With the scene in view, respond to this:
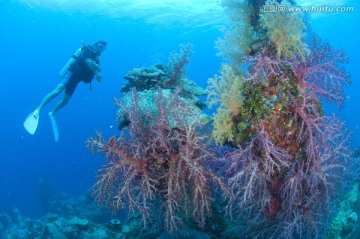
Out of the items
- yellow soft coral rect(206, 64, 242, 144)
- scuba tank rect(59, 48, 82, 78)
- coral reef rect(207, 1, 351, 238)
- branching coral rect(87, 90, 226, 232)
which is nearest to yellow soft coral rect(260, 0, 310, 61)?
coral reef rect(207, 1, 351, 238)

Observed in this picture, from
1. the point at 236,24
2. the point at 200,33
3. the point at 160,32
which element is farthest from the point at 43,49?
the point at 236,24

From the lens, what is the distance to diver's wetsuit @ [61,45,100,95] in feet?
37.8

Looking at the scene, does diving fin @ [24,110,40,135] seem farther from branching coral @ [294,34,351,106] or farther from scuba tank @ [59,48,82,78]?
branching coral @ [294,34,351,106]

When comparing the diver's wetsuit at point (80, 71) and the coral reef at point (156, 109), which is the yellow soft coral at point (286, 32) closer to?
the coral reef at point (156, 109)

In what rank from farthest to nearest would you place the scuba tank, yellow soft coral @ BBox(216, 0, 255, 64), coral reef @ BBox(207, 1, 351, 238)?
the scuba tank, yellow soft coral @ BBox(216, 0, 255, 64), coral reef @ BBox(207, 1, 351, 238)

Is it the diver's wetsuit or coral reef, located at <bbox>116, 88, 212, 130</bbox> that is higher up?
the diver's wetsuit

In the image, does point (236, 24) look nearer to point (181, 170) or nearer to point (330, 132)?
point (330, 132)

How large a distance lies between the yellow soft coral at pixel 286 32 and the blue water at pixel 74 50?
3.93 meters

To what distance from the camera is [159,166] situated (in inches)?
202

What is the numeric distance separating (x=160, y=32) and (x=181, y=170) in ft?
158

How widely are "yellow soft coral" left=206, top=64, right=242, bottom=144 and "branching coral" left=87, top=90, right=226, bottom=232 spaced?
0.41 m

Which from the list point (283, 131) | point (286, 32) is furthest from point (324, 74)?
point (283, 131)

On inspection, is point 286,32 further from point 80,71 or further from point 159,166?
point 80,71

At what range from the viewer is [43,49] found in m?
75.8
